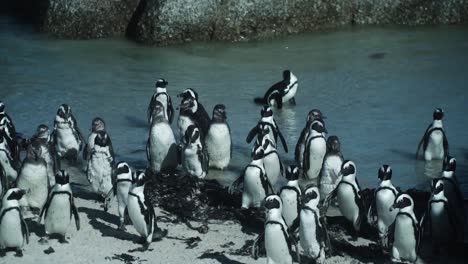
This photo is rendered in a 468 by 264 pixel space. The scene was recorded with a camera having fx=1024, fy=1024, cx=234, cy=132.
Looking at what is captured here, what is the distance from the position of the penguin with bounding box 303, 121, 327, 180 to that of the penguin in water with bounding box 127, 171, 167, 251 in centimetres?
212

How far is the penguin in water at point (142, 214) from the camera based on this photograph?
28.3 ft

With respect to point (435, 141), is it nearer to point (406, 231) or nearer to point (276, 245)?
point (406, 231)

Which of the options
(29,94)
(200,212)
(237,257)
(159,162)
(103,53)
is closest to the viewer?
(237,257)

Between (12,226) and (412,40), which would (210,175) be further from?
(412,40)

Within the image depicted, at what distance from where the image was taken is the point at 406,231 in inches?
321

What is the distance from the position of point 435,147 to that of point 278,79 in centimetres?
418

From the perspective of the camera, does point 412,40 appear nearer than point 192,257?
No

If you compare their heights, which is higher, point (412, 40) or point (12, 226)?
point (412, 40)

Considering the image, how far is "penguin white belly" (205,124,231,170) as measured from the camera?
10539 mm

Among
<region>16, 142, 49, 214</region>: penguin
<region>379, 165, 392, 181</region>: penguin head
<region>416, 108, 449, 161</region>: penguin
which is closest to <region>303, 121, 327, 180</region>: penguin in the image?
<region>416, 108, 449, 161</region>: penguin

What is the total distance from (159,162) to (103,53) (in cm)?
579

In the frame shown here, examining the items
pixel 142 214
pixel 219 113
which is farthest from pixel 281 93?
pixel 142 214

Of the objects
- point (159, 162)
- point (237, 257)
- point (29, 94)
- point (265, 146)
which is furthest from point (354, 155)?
point (29, 94)

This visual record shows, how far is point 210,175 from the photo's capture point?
418 inches
